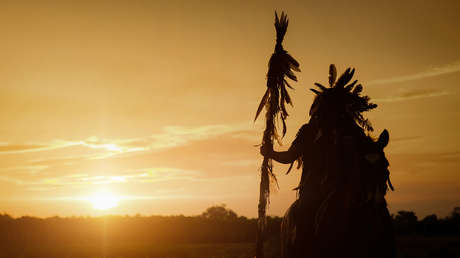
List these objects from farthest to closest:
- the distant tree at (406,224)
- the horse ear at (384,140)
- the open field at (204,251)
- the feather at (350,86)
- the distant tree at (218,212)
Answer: the distant tree at (218,212)
the distant tree at (406,224)
the open field at (204,251)
the feather at (350,86)
the horse ear at (384,140)

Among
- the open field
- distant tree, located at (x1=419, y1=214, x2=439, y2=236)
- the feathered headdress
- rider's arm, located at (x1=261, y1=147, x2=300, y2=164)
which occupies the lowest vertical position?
the open field

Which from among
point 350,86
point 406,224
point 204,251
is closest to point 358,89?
point 350,86

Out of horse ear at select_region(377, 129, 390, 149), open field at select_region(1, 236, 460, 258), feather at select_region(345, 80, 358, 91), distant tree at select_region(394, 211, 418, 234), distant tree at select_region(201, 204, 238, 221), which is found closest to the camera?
horse ear at select_region(377, 129, 390, 149)

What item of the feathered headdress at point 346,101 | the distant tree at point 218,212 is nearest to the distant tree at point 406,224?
the feathered headdress at point 346,101

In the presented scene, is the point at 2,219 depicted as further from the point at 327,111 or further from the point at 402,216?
the point at 327,111

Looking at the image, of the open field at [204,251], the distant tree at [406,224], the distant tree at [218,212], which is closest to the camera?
the open field at [204,251]

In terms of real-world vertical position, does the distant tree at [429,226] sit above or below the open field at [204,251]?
above

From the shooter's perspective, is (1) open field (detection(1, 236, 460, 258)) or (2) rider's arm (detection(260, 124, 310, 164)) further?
(1) open field (detection(1, 236, 460, 258))

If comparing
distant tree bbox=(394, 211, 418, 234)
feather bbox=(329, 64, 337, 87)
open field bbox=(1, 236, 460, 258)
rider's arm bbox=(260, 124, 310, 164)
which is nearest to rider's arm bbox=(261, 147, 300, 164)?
rider's arm bbox=(260, 124, 310, 164)

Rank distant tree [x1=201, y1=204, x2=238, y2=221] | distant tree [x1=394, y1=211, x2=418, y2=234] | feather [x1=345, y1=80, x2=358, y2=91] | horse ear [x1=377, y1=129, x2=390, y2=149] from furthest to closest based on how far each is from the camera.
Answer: distant tree [x1=201, y1=204, x2=238, y2=221] < distant tree [x1=394, y1=211, x2=418, y2=234] < feather [x1=345, y1=80, x2=358, y2=91] < horse ear [x1=377, y1=129, x2=390, y2=149]

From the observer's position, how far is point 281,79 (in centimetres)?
1050

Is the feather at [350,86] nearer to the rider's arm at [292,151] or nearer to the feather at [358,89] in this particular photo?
the feather at [358,89]

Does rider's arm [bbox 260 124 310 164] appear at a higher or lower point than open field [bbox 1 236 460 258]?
higher

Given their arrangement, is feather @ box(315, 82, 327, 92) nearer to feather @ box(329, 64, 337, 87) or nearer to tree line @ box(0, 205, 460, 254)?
feather @ box(329, 64, 337, 87)
